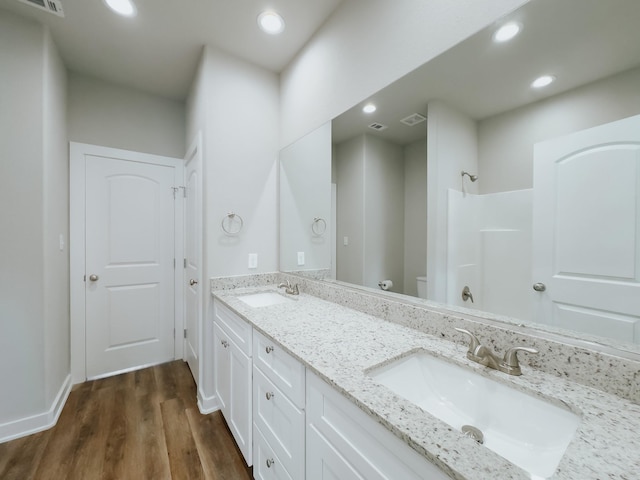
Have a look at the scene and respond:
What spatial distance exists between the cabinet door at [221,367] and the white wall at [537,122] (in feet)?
5.30

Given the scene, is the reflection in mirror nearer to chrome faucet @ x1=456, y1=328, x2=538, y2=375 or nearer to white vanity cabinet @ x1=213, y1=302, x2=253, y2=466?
white vanity cabinet @ x1=213, y1=302, x2=253, y2=466

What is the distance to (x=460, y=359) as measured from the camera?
0.87 m

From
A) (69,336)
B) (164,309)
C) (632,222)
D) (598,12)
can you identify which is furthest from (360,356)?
(69,336)

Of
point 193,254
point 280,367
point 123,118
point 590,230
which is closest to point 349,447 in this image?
point 280,367

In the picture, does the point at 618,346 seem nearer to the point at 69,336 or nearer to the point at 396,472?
the point at 396,472

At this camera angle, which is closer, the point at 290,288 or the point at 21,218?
the point at 21,218

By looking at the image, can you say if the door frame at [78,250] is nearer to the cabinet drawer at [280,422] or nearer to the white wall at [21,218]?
the white wall at [21,218]

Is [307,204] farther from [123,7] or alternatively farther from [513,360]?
[123,7]

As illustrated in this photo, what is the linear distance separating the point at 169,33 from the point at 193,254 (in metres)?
1.63

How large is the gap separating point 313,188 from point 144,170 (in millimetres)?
1819

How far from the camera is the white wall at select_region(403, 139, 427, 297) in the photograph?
1178mm

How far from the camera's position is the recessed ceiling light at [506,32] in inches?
33.6

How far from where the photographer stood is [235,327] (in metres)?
1.50

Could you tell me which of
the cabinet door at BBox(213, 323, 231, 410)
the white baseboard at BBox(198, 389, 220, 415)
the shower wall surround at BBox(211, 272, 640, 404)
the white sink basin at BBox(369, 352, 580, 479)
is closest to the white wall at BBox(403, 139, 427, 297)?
the shower wall surround at BBox(211, 272, 640, 404)
